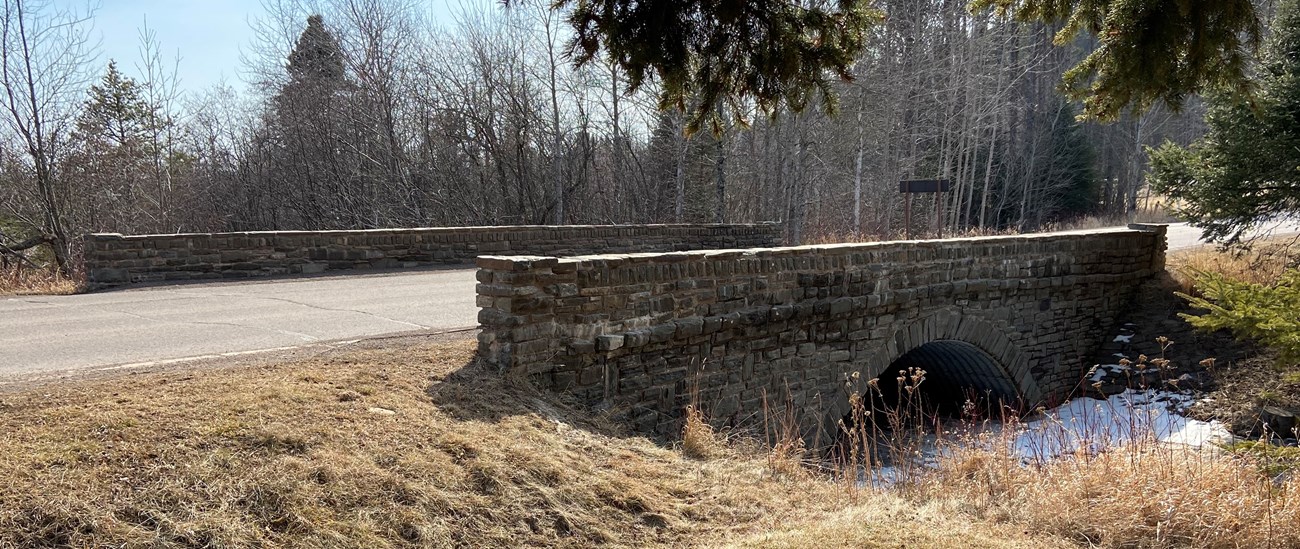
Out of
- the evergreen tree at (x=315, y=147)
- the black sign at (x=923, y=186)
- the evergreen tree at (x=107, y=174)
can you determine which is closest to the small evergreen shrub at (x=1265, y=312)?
the black sign at (x=923, y=186)

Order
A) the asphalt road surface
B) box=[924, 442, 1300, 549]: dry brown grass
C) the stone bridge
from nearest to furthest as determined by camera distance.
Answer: box=[924, 442, 1300, 549]: dry brown grass → the asphalt road surface → the stone bridge

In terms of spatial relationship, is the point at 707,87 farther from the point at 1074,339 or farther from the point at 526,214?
the point at 526,214

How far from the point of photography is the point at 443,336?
754 centimetres

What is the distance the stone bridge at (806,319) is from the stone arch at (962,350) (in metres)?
0.02

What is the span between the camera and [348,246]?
13.5 m

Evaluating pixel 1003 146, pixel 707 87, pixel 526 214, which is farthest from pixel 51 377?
pixel 1003 146

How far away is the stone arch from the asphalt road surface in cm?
493

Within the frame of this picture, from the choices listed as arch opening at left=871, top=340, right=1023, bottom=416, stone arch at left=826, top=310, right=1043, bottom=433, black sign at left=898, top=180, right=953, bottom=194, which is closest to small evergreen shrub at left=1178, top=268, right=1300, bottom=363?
stone arch at left=826, top=310, right=1043, bottom=433

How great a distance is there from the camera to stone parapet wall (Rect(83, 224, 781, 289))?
1127cm

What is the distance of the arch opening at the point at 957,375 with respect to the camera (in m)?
12.4

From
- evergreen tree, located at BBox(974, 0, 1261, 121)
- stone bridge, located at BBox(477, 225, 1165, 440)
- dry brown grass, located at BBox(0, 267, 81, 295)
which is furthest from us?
dry brown grass, located at BBox(0, 267, 81, 295)

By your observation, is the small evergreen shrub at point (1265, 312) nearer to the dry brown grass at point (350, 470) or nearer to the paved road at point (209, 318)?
the dry brown grass at point (350, 470)

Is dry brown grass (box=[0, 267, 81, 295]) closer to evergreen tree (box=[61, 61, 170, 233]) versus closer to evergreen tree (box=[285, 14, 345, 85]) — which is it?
evergreen tree (box=[61, 61, 170, 233])

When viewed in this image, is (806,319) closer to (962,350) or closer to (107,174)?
(962,350)
